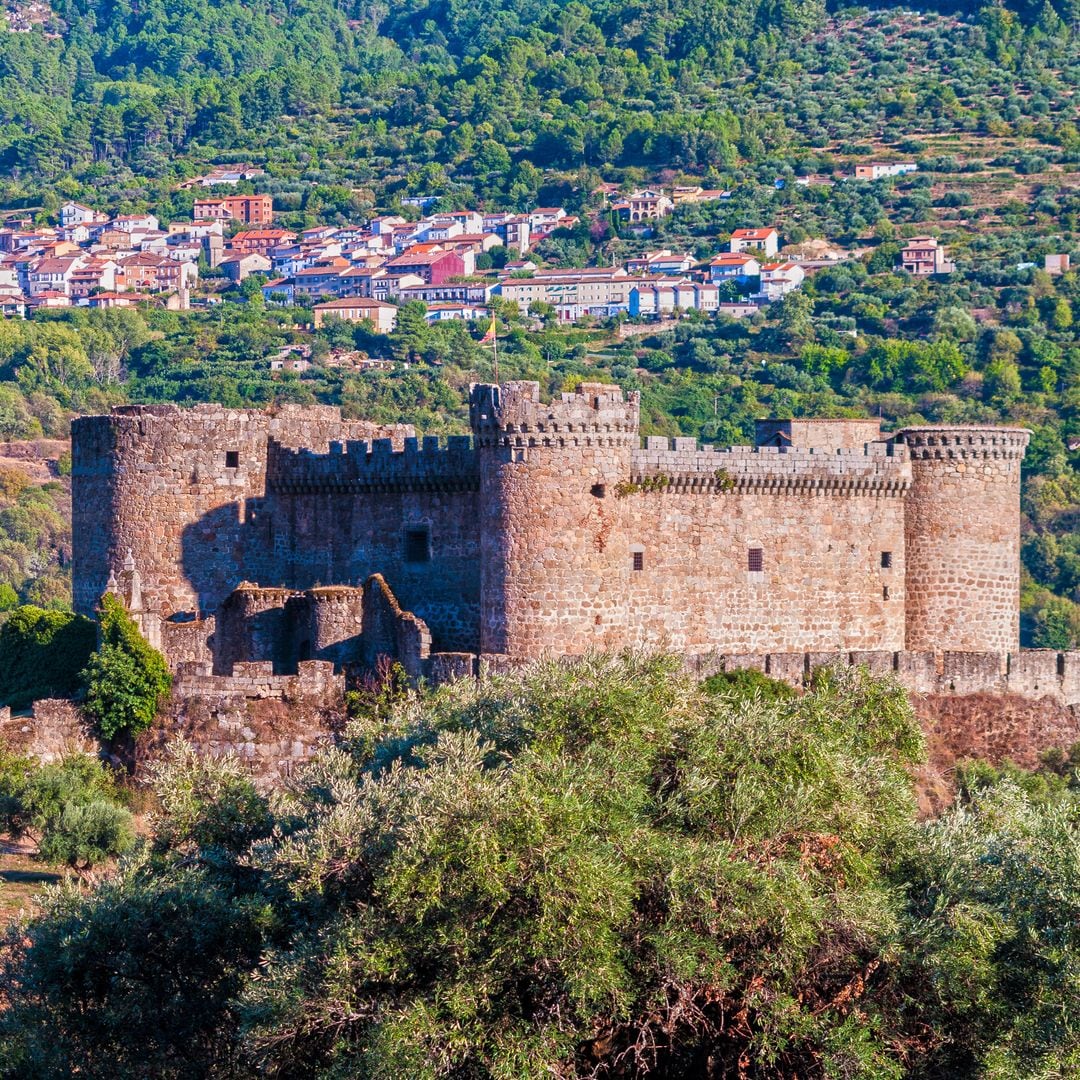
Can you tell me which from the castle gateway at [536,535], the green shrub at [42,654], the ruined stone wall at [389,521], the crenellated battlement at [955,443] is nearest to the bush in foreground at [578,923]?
the castle gateway at [536,535]

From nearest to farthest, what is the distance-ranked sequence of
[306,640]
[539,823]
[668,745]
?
Answer: [539,823] → [668,745] → [306,640]

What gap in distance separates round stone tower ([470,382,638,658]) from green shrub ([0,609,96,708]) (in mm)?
7503

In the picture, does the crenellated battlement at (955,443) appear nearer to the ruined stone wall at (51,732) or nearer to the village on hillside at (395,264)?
the ruined stone wall at (51,732)

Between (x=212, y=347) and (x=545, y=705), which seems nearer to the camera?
(x=545, y=705)

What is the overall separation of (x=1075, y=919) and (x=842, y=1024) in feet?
7.50

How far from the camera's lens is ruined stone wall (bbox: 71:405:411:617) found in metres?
38.8

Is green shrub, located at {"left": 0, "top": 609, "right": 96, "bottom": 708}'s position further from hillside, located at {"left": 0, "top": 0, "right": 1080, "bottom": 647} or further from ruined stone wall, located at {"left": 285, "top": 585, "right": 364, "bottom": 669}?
hillside, located at {"left": 0, "top": 0, "right": 1080, "bottom": 647}

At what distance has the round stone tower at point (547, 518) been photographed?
34.0 m

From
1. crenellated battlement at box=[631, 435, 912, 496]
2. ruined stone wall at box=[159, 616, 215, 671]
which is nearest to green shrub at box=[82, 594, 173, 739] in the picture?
ruined stone wall at box=[159, 616, 215, 671]

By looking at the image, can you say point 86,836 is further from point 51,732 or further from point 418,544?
point 418,544

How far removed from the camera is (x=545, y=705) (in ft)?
82.0

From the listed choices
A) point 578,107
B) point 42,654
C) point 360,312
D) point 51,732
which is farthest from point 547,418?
point 578,107

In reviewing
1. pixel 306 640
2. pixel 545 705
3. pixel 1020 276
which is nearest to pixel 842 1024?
pixel 545 705

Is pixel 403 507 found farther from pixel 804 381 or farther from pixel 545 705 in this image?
pixel 804 381
